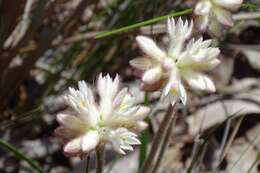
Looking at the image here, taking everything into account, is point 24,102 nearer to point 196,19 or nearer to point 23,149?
point 23,149

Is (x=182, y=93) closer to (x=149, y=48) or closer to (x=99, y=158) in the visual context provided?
(x=149, y=48)

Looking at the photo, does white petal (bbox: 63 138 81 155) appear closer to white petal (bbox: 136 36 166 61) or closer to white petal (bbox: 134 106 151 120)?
white petal (bbox: 134 106 151 120)

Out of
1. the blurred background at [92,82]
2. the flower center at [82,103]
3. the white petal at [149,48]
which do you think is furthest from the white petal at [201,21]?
the blurred background at [92,82]

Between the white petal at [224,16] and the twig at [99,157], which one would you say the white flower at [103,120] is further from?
the white petal at [224,16]

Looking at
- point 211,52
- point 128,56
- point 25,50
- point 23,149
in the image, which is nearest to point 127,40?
point 128,56


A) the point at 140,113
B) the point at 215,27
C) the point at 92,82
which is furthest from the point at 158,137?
the point at 92,82

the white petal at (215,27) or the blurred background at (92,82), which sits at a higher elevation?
the blurred background at (92,82)

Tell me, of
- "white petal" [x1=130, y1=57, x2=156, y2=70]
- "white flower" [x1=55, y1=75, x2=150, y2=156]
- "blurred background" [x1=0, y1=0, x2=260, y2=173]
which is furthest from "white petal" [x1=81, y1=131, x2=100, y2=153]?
"blurred background" [x1=0, y1=0, x2=260, y2=173]
